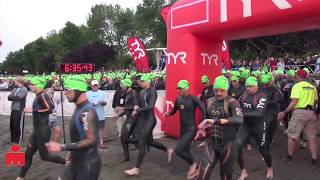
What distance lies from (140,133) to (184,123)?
1.02 metres

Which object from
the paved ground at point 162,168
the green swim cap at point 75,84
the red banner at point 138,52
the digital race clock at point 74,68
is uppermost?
the red banner at point 138,52

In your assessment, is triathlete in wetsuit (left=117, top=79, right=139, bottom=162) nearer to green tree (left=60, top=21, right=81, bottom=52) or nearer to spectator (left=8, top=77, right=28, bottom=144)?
spectator (left=8, top=77, right=28, bottom=144)

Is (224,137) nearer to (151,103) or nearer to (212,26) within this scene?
(151,103)

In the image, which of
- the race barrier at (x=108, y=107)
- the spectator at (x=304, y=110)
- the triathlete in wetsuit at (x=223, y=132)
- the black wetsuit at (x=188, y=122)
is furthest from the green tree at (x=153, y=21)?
the triathlete in wetsuit at (x=223, y=132)

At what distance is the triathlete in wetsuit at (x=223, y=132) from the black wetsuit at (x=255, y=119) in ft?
3.08

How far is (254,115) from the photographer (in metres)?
6.70

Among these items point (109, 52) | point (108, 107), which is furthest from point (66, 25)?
point (108, 107)

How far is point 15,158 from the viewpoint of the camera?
267 inches

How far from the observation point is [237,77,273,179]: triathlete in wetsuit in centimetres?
673

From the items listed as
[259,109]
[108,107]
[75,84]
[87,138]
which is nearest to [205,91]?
[259,109]

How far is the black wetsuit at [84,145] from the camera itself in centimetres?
423

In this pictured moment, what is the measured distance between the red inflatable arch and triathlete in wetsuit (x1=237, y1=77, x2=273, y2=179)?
5.61ft

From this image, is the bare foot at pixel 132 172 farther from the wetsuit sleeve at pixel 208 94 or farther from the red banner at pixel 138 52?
the red banner at pixel 138 52

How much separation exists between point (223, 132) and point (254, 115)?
3.63 ft
